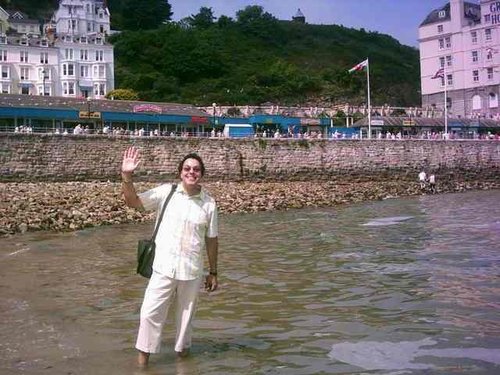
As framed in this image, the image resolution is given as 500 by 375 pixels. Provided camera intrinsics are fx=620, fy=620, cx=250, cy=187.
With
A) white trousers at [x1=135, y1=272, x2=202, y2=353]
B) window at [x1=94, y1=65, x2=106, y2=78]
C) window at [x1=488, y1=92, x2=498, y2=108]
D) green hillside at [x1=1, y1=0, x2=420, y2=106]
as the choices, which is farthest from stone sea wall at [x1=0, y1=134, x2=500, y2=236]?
window at [x1=94, y1=65, x2=106, y2=78]

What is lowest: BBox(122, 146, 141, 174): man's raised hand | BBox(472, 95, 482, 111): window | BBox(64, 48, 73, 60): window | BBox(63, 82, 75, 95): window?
BBox(122, 146, 141, 174): man's raised hand

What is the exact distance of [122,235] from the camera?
62.8ft

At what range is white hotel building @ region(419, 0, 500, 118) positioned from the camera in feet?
246

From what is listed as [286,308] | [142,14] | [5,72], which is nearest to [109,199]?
[286,308]

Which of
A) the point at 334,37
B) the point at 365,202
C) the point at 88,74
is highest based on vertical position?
the point at 334,37

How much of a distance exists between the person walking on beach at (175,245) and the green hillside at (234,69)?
76.4m

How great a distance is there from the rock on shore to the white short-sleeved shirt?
14577 mm

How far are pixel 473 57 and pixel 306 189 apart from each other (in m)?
49.2

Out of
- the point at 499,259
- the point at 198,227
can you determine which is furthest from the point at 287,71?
the point at 198,227

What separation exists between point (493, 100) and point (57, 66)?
5418 cm

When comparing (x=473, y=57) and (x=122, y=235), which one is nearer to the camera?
(x=122, y=235)

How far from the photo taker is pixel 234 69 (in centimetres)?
10088

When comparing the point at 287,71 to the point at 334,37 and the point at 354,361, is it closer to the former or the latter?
the point at 334,37

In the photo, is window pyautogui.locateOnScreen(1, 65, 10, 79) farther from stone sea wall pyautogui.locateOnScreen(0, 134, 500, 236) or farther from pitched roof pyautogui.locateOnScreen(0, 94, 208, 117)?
stone sea wall pyautogui.locateOnScreen(0, 134, 500, 236)
